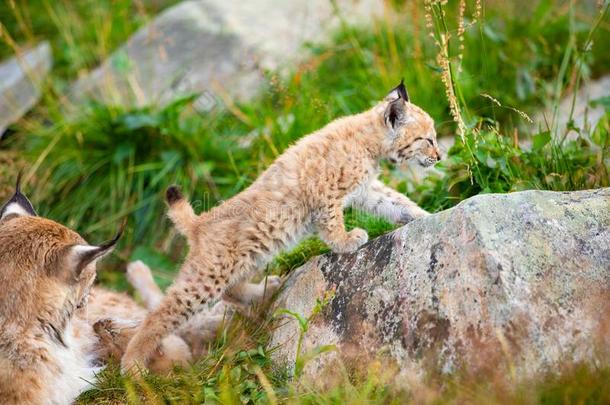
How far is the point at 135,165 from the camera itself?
7516mm

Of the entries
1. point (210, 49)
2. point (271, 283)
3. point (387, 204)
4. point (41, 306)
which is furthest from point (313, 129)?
point (41, 306)

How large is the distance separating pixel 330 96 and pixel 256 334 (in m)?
3.02

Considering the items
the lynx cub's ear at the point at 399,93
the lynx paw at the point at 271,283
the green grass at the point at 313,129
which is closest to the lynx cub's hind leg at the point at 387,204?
the green grass at the point at 313,129

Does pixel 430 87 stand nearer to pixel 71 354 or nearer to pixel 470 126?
pixel 470 126

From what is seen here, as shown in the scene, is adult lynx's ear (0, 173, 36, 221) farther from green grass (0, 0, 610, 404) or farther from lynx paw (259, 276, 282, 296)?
lynx paw (259, 276, 282, 296)

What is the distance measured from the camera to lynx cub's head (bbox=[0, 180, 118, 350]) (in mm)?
4285

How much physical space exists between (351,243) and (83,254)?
59.0 inches

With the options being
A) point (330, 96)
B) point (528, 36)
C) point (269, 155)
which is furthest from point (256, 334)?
point (528, 36)

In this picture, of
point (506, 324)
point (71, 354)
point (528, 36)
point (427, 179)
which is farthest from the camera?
point (528, 36)

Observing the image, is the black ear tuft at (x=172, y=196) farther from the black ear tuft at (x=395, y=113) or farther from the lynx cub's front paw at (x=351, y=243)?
the black ear tuft at (x=395, y=113)

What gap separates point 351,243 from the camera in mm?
4742

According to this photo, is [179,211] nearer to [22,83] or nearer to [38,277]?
[38,277]

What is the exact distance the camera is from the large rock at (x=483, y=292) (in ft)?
12.3

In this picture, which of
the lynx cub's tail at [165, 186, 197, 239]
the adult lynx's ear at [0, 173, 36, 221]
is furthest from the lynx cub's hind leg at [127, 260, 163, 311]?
the adult lynx's ear at [0, 173, 36, 221]
